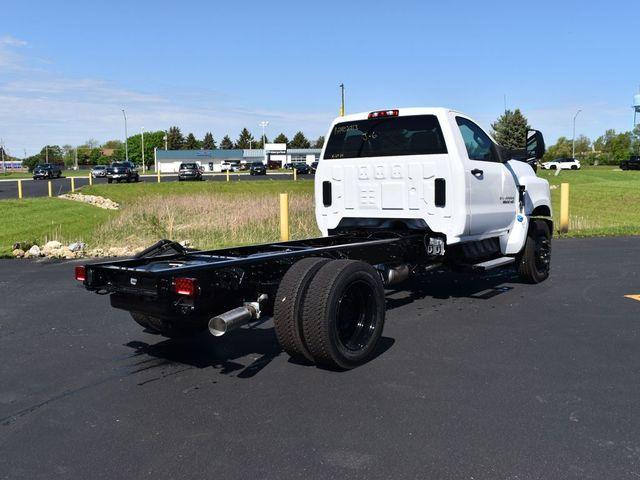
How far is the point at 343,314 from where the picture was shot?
16.4ft

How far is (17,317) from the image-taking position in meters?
6.61

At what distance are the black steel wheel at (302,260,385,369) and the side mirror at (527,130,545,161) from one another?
145 inches

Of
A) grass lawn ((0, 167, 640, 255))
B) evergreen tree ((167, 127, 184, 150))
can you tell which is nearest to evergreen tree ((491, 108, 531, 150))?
grass lawn ((0, 167, 640, 255))

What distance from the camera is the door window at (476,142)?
686 centimetres

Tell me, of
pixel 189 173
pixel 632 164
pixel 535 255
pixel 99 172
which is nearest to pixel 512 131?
pixel 632 164

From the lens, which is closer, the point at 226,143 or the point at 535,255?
the point at 535,255

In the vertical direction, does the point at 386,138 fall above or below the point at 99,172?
below

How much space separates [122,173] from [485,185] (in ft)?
136

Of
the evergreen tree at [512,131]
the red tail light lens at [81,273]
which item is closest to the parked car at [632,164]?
the evergreen tree at [512,131]

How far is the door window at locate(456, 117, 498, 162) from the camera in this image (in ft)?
22.5

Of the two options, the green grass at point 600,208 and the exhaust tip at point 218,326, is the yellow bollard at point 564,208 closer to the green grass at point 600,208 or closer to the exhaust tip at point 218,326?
the green grass at point 600,208

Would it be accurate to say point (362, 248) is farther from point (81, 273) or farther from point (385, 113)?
point (81, 273)

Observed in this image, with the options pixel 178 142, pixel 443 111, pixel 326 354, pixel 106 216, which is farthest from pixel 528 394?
pixel 178 142

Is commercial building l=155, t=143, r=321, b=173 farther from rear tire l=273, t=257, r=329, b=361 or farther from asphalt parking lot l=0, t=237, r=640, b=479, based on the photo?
rear tire l=273, t=257, r=329, b=361
